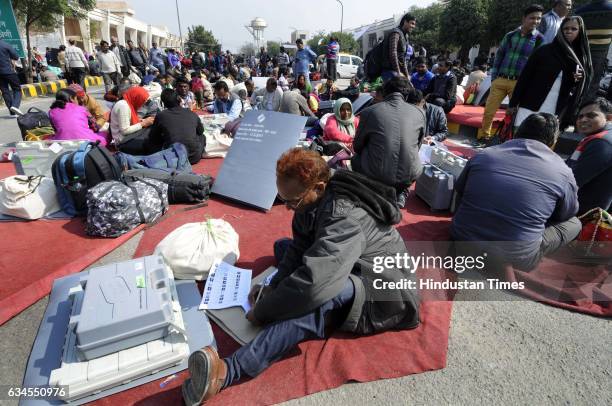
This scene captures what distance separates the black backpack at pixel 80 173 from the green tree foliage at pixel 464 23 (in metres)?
32.1

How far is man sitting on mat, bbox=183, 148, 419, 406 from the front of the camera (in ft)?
5.20

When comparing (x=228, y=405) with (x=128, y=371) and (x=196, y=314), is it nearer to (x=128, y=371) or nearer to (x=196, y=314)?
→ (x=128, y=371)

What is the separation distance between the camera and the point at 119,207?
2969mm

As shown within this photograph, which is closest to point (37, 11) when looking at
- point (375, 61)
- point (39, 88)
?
point (39, 88)

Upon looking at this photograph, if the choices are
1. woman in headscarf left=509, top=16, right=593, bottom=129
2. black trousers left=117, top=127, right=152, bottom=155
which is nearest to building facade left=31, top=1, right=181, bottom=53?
black trousers left=117, top=127, right=152, bottom=155

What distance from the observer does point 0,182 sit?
3154mm

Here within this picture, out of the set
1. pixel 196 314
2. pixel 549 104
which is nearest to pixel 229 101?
pixel 549 104

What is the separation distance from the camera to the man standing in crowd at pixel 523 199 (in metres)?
2.24

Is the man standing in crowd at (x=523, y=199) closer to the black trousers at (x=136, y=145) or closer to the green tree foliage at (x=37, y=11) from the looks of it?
the black trousers at (x=136, y=145)

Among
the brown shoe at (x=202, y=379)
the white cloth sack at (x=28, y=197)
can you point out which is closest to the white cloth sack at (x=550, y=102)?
the brown shoe at (x=202, y=379)

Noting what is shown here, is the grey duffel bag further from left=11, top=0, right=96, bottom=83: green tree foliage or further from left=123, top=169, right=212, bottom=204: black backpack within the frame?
left=11, top=0, right=96, bottom=83: green tree foliage

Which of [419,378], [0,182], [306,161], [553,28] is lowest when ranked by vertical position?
[419,378]

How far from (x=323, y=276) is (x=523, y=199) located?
60.1 inches

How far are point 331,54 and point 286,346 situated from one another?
1268 cm
